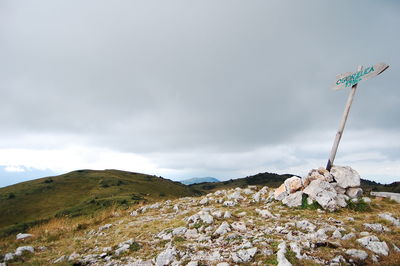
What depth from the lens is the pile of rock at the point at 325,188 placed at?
15.9m

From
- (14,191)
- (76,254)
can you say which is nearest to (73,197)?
(14,191)

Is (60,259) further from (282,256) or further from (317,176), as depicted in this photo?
(317,176)

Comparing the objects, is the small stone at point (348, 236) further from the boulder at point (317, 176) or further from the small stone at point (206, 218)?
the boulder at point (317, 176)

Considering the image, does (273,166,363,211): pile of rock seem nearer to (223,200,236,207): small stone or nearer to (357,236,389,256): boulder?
(223,200,236,207): small stone

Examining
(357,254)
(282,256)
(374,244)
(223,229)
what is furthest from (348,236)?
(223,229)

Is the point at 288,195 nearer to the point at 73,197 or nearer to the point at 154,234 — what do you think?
the point at 154,234

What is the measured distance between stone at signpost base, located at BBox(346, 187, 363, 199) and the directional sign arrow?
337 inches

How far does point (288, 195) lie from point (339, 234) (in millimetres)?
7945

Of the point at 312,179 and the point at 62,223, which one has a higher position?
the point at 312,179

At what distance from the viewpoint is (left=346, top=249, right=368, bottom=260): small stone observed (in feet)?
27.1

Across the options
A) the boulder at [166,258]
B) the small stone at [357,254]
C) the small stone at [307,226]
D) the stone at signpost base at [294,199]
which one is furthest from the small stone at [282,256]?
the stone at signpost base at [294,199]

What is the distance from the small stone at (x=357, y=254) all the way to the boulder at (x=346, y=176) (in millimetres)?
10333

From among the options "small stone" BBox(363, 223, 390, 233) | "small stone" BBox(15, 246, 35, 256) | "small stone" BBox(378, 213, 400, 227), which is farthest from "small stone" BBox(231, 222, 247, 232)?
"small stone" BBox(15, 246, 35, 256)

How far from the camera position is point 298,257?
8.21 metres
